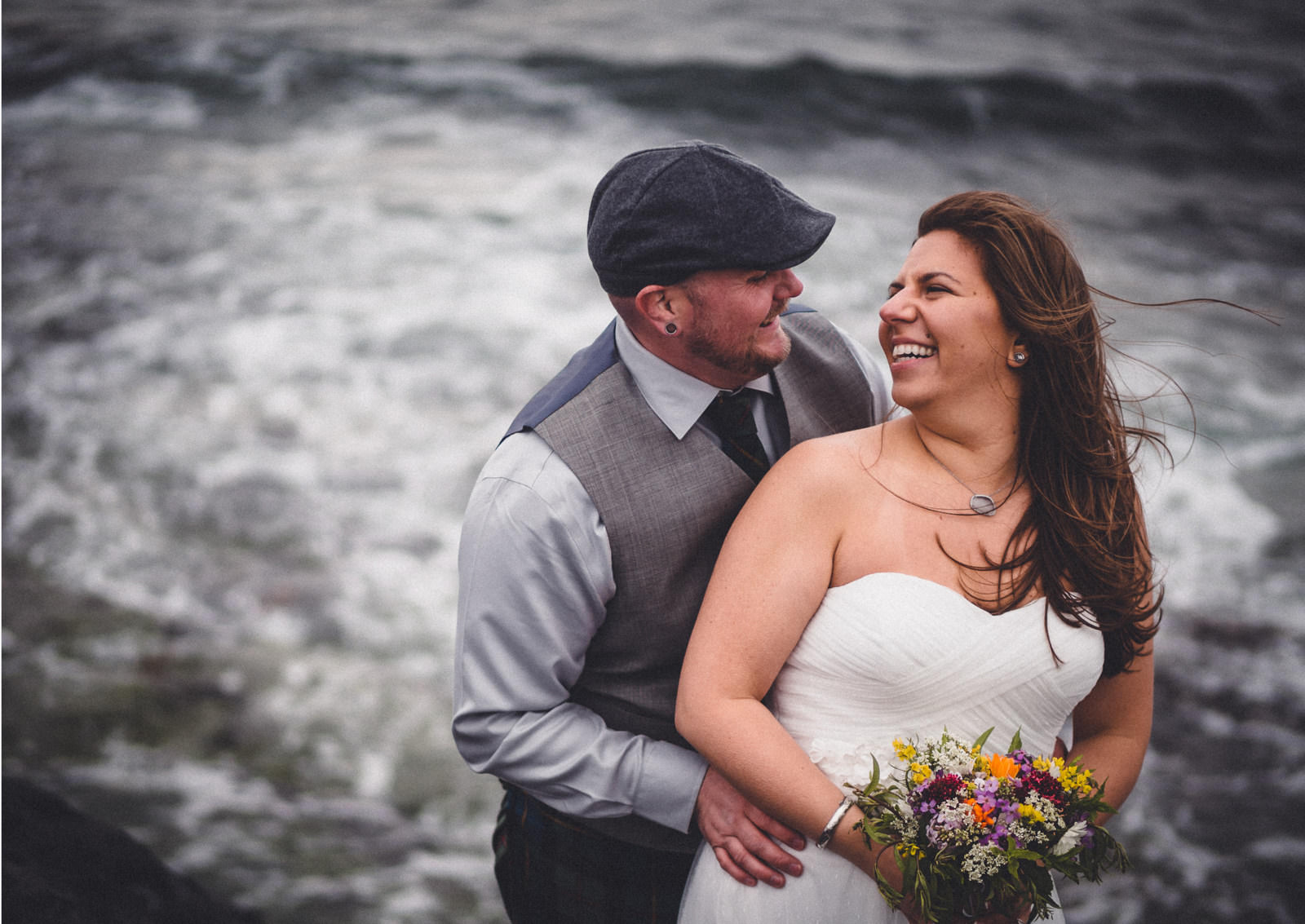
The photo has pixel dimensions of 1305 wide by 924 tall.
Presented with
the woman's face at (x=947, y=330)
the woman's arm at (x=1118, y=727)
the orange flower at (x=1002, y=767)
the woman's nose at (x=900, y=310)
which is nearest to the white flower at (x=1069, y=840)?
the orange flower at (x=1002, y=767)

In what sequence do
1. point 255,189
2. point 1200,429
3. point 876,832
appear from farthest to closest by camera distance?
point 255,189
point 1200,429
point 876,832

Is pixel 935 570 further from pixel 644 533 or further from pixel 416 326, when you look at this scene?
pixel 416 326

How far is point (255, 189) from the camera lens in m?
11.2

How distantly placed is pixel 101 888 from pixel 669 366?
2.21 meters

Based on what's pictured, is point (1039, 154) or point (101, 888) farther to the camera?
point (1039, 154)

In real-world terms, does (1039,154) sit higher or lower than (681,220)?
lower

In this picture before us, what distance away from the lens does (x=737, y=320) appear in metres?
2.11

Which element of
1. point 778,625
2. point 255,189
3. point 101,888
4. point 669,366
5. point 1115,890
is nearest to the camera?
point 778,625

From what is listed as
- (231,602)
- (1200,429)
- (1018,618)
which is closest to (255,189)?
(231,602)

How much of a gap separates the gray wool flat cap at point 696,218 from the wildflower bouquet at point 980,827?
37.3 inches

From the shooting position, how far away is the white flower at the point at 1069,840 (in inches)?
69.3

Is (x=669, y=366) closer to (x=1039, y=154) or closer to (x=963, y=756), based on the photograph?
(x=963, y=756)

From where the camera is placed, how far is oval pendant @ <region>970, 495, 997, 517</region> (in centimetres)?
206

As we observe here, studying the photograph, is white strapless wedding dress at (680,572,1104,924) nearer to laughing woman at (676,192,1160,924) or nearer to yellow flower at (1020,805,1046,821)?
laughing woman at (676,192,1160,924)
